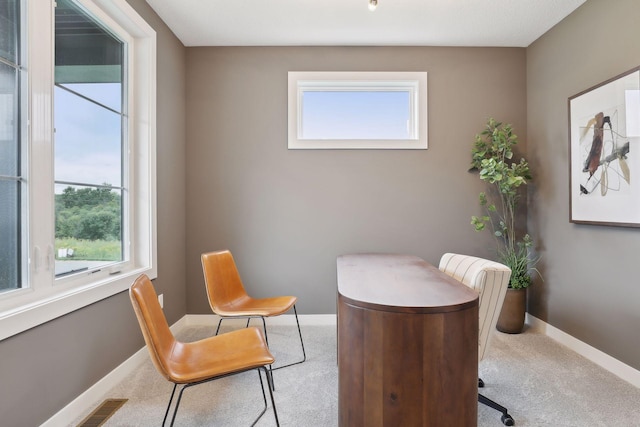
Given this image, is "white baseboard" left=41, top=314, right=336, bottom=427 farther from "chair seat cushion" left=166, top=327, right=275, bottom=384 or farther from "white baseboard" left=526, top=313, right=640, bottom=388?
"white baseboard" left=526, top=313, right=640, bottom=388

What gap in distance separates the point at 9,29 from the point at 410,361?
229 centimetres

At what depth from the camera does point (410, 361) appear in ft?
3.84

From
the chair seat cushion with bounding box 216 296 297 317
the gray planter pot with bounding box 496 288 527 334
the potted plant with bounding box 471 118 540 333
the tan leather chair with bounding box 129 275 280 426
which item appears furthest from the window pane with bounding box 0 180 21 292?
the gray planter pot with bounding box 496 288 527 334

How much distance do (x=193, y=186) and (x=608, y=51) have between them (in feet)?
11.6

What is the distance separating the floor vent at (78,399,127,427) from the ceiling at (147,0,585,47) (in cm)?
281

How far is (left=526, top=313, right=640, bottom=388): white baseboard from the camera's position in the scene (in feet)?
6.68

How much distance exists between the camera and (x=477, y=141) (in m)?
2.91

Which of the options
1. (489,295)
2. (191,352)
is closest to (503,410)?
(489,295)

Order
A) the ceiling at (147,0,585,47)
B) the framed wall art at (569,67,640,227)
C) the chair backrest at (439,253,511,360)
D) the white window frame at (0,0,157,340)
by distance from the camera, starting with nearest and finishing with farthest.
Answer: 1. the white window frame at (0,0,157,340)
2. the chair backrest at (439,253,511,360)
3. the framed wall art at (569,67,640,227)
4. the ceiling at (147,0,585,47)

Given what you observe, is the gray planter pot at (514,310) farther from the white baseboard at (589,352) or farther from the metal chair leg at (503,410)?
the metal chair leg at (503,410)

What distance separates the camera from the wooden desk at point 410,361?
1169 mm

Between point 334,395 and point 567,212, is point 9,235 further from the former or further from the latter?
point 567,212

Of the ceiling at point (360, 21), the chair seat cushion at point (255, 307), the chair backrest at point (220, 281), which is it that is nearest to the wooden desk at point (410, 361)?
the chair seat cushion at point (255, 307)

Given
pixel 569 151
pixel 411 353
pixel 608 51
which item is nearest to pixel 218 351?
pixel 411 353
